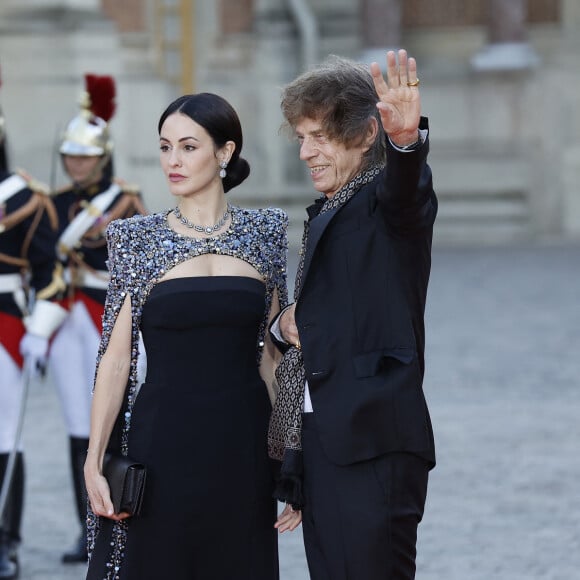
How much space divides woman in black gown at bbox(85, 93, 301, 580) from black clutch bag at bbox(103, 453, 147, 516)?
0.09ft

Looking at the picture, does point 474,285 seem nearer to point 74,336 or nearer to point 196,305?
point 74,336

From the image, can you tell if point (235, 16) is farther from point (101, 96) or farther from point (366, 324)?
point (366, 324)

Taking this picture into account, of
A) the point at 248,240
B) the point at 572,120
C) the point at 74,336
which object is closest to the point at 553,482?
the point at 74,336

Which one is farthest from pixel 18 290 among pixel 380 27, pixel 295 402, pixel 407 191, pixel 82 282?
pixel 380 27

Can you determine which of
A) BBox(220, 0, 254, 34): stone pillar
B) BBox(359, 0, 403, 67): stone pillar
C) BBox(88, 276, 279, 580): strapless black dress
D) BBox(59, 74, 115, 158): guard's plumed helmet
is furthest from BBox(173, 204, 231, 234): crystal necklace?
BBox(220, 0, 254, 34): stone pillar

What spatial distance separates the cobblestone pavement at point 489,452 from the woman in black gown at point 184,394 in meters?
1.73

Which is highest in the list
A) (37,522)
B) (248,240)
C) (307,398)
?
(248,240)

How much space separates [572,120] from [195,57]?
4.57m

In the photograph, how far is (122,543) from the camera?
3.68 metres

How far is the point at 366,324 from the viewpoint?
340 cm

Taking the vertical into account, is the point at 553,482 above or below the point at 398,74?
below

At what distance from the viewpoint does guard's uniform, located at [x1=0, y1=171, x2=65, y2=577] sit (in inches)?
223

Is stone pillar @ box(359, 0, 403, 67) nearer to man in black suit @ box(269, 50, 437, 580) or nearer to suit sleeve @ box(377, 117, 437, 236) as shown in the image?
man in black suit @ box(269, 50, 437, 580)

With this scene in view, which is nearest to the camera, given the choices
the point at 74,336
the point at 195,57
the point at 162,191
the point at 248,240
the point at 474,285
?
the point at 248,240
